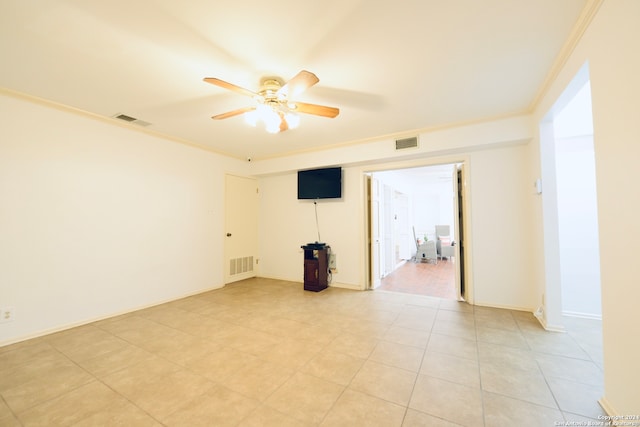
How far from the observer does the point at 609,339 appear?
4.91 feet

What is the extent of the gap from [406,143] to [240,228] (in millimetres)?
3653

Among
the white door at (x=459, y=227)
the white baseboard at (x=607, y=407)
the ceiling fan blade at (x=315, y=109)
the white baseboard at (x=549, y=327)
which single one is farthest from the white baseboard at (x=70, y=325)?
the white baseboard at (x=549, y=327)

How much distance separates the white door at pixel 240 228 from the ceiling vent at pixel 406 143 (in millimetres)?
3266

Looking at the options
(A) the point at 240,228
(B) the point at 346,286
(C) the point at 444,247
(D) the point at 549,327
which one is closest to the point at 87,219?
(A) the point at 240,228

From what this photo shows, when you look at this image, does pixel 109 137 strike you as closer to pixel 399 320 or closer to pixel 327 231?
pixel 327 231

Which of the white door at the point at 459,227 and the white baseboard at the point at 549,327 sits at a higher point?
the white door at the point at 459,227

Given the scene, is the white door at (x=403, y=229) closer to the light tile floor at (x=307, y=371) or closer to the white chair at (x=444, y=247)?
the white chair at (x=444, y=247)

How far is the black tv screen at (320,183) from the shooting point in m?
4.56

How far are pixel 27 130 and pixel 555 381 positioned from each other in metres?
5.53

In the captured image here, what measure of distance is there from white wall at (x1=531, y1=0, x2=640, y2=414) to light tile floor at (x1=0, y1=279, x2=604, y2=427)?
429 millimetres

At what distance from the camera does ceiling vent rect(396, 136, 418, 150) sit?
3.71 metres

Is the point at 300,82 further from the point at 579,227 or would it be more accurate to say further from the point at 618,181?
the point at 579,227

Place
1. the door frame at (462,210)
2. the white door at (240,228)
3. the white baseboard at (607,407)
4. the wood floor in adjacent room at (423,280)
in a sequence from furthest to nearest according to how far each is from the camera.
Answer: the white door at (240,228) < the wood floor in adjacent room at (423,280) < the door frame at (462,210) < the white baseboard at (607,407)

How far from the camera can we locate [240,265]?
5.19m
